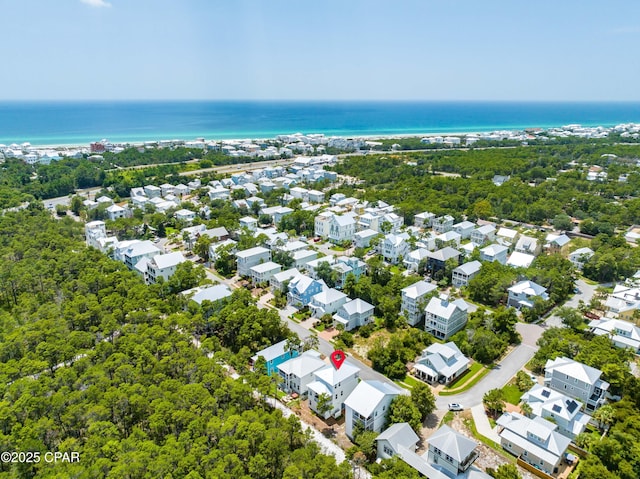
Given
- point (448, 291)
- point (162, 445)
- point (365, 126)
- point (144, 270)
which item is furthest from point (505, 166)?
point (365, 126)

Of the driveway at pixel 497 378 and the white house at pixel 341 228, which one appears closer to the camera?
the driveway at pixel 497 378

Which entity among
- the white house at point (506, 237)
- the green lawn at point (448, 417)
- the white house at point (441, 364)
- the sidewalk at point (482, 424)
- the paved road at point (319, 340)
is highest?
the white house at point (506, 237)

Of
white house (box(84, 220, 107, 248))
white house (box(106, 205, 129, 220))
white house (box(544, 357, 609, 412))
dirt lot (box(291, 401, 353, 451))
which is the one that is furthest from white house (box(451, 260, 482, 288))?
white house (box(106, 205, 129, 220))

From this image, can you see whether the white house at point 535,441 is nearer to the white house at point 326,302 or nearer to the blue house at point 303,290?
the white house at point 326,302

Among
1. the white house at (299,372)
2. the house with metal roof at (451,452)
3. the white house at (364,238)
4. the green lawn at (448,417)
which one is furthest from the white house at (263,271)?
the house with metal roof at (451,452)

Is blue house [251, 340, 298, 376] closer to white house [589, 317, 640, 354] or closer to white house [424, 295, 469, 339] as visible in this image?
white house [424, 295, 469, 339]

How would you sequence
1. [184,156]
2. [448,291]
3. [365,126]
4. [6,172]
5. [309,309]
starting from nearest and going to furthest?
1. [309,309]
2. [448,291]
3. [6,172]
4. [184,156]
5. [365,126]

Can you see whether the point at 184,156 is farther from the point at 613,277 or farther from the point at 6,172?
the point at 613,277
